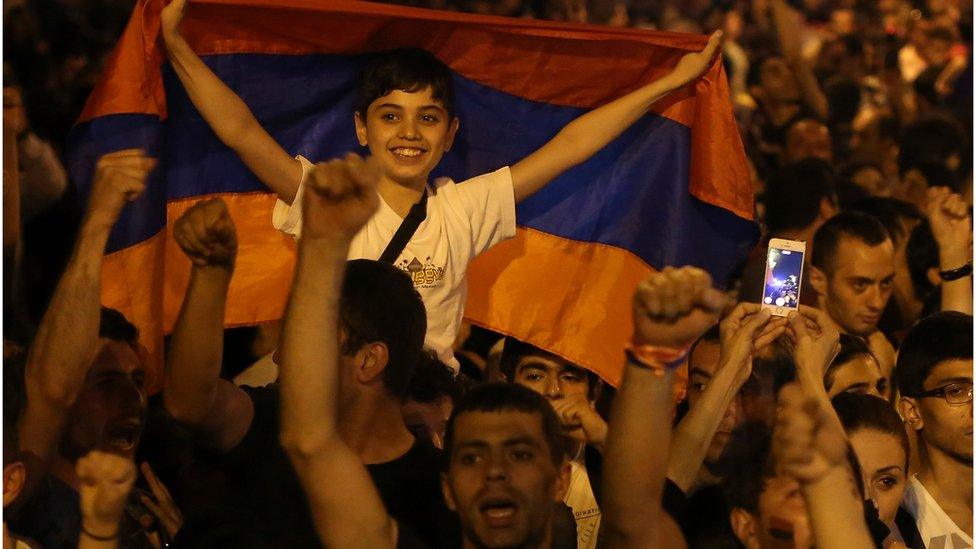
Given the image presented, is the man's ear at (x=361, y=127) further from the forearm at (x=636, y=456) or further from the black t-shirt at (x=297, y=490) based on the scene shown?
the forearm at (x=636, y=456)

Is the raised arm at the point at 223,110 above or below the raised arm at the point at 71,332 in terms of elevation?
above

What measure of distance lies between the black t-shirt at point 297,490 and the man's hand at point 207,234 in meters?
0.44

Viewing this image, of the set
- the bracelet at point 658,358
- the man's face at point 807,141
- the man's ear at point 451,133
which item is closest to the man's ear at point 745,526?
the bracelet at point 658,358

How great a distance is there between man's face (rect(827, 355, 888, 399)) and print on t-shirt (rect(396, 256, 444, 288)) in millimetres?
1257

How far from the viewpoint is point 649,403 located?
11.0ft

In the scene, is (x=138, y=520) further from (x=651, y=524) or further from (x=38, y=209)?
(x=38, y=209)

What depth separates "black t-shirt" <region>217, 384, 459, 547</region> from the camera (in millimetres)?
3760

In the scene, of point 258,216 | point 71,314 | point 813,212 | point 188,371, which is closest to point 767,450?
point 188,371

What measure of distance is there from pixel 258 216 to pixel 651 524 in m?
2.17

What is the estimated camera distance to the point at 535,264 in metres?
5.50

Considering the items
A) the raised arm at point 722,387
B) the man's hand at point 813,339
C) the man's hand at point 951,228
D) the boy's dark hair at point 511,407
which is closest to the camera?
the boy's dark hair at point 511,407

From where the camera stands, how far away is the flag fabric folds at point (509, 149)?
4992 millimetres

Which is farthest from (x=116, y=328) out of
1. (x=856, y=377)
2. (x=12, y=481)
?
(x=856, y=377)

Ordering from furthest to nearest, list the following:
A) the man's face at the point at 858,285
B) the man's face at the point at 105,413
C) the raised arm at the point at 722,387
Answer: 1. the man's face at the point at 858,285
2. the raised arm at the point at 722,387
3. the man's face at the point at 105,413
